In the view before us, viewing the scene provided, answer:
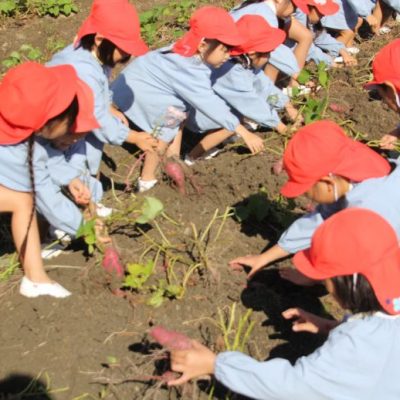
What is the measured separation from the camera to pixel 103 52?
3592 millimetres

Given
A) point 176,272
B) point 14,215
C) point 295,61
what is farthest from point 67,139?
point 295,61

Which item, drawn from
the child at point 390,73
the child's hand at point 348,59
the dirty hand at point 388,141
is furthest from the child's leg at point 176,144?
the child's hand at point 348,59

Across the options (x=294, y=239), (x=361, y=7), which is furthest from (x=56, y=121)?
(x=361, y=7)

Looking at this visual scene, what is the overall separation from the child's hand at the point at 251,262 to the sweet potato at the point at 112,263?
522 mm

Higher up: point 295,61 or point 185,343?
point 185,343

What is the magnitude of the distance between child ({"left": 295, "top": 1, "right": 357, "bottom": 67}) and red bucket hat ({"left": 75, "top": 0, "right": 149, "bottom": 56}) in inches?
77.8

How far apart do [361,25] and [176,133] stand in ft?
10.3

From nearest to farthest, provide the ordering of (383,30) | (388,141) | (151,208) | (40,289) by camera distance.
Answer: (40,289) → (151,208) → (388,141) → (383,30)

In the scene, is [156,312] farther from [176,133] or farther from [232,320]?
[176,133]

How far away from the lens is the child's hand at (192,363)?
92.4 inches

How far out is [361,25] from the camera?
6.65m

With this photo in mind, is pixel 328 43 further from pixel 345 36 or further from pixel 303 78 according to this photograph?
pixel 303 78

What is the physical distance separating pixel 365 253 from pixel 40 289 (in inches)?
62.2

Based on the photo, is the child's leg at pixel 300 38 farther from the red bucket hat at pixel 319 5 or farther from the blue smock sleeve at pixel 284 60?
the blue smock sleeve at pixel 284 60
